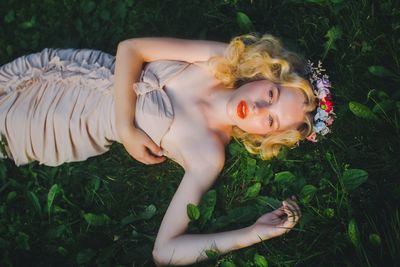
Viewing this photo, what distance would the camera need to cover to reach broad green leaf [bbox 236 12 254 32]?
3.83 meters

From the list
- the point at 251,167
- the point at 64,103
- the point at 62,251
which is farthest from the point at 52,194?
the point at 251,167

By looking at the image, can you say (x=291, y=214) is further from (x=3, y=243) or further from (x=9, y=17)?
(x=9, y=17)

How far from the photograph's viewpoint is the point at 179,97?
330 centimetres

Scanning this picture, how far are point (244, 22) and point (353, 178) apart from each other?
148 centimetres

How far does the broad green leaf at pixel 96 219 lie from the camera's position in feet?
11.5

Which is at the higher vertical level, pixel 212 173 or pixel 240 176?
pixel 212 173

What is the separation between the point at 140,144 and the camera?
3303 mm

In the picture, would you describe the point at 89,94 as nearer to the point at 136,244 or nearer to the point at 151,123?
the point at 151,123

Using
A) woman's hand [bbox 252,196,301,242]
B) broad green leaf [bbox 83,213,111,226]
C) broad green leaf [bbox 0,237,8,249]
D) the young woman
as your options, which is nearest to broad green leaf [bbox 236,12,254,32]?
the young woman

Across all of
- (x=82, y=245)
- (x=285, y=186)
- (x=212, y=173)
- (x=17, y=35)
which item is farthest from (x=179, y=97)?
(x=17, y=35)

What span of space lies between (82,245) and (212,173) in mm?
1052

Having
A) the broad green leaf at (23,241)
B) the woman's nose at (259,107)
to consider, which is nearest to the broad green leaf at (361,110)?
the woman's nose at (259,107)

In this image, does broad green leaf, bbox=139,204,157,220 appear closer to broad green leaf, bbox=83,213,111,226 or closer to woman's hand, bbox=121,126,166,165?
broad green leaf, bbox=83,213,111,226

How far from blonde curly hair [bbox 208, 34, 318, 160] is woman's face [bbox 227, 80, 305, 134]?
0.07m
